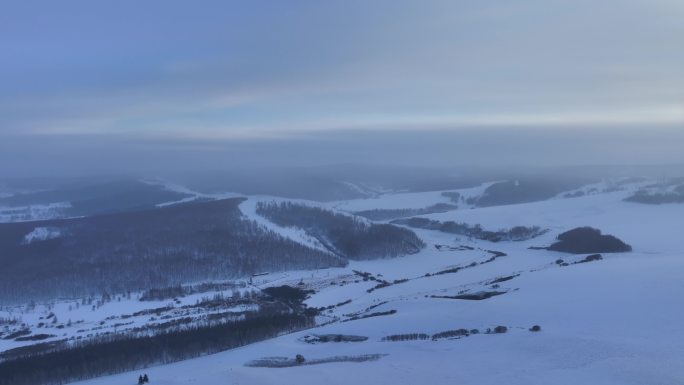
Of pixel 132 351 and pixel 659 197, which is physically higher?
pixel 659 197

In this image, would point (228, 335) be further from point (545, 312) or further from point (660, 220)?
point (660, 220)

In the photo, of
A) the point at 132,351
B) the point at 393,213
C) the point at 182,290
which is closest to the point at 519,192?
the point at 393,213

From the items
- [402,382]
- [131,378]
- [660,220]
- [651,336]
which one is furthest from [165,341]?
[660,220]

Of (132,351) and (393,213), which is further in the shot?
(393,213)

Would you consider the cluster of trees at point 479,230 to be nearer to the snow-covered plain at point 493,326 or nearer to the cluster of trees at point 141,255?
the cluster of trees at point 141,255

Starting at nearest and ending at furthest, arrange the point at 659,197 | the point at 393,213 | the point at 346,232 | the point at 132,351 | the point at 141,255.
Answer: the point at 132,351
the point at 141,255
the point at 346,232
the point at 659,197
the point at 393,213

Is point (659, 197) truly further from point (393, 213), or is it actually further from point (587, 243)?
point (393, 213)
